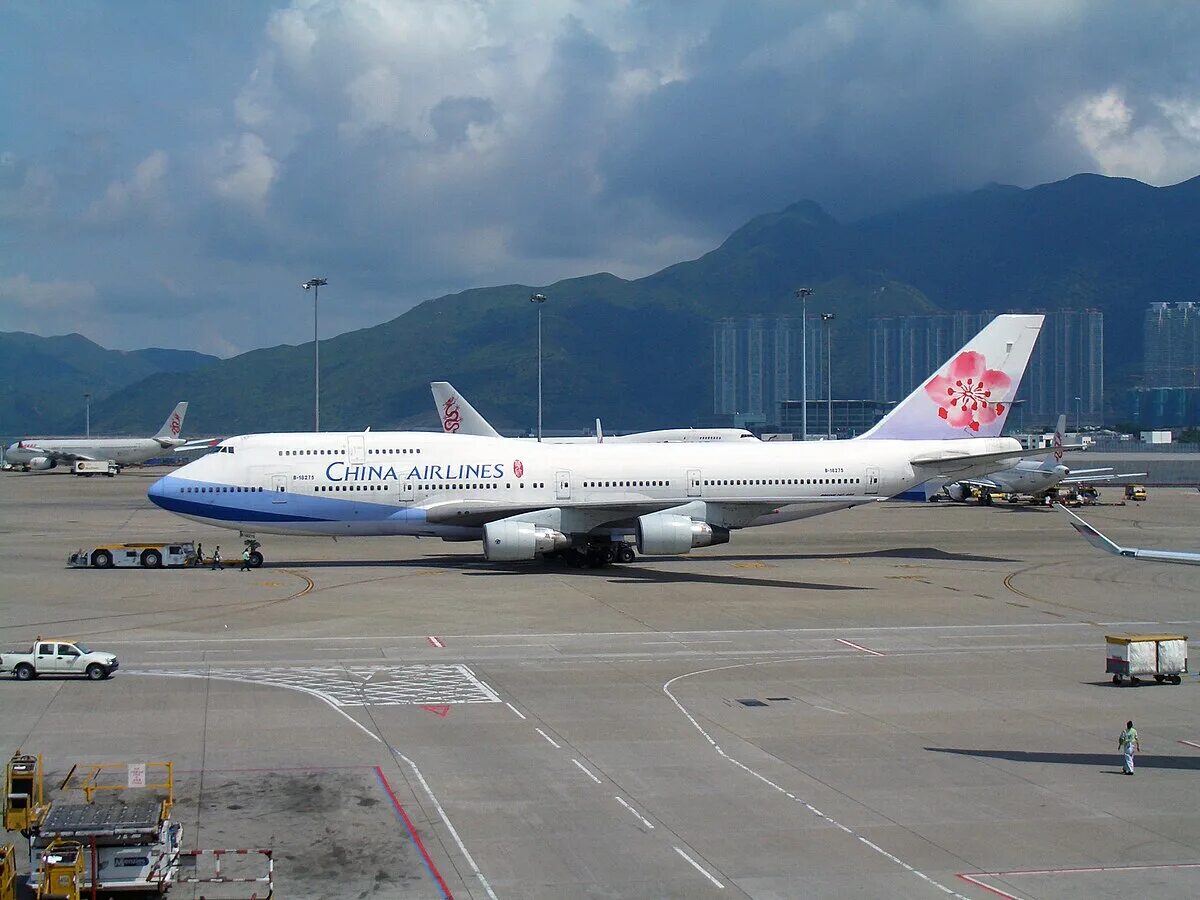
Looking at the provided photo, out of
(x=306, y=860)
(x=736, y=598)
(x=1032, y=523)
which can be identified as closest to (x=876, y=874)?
(x=306, y=860)

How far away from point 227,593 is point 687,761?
87.3ft

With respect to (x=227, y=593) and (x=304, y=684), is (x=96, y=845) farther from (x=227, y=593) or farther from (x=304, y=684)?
(x=227, y=593)

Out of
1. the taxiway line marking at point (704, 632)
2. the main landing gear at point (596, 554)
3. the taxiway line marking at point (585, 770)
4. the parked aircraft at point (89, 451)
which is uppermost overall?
the parked aircraft at point (89, 451)

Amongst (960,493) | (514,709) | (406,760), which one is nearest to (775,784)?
(406,760)

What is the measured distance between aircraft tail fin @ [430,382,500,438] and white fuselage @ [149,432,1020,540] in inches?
1745

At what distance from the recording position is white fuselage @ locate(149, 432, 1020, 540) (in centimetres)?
4941

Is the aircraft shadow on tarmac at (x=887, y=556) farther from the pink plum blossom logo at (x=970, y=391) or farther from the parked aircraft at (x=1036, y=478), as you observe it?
the parked aircraft at (x=1036, y=478)

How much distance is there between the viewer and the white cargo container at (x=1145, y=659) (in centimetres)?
2764

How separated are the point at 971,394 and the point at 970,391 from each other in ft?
0.53

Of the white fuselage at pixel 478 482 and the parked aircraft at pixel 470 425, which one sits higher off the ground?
the parked aircraft at pixel 470 425

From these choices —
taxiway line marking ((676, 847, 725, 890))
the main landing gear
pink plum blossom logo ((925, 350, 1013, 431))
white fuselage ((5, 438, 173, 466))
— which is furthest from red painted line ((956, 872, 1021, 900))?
white fuselage ((5, 438, 173, 466))

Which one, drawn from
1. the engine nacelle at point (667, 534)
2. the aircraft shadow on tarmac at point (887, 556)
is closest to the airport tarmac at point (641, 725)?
the engine nacelle at point (667, 534)

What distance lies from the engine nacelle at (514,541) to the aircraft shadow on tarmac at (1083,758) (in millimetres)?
26677

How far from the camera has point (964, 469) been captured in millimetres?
53312
